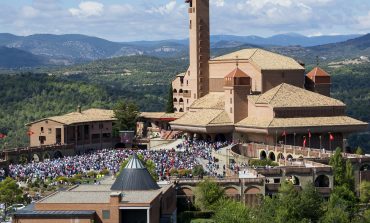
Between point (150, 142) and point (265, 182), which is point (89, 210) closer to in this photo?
point (265, 182)

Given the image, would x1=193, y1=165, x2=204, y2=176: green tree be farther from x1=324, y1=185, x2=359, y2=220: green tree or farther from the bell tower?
the bell tower

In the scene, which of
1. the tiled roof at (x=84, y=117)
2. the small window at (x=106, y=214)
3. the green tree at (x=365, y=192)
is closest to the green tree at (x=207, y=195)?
the small window at (x=106, y=214)

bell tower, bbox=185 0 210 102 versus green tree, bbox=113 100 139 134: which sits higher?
bell tower, bbox=185 0 210 102

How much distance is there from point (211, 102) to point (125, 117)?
11.9m

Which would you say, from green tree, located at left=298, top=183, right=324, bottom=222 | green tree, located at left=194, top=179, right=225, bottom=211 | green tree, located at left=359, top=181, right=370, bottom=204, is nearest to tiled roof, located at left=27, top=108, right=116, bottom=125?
green tree, located at left=194, top=179, right=225, bottom=211

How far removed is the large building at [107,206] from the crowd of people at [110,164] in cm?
1608

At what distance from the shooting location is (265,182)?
82312 mm

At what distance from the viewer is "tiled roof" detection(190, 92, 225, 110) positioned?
12357 cm

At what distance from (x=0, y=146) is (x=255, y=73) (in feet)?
186

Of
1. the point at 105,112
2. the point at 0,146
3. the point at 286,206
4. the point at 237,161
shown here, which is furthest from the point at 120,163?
the point at 0,146

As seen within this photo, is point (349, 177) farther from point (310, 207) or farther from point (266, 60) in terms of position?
point (266, 60)

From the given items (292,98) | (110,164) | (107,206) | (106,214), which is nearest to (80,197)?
(106,214)

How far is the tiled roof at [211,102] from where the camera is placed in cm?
12357

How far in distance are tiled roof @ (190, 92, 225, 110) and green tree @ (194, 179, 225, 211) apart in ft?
142
